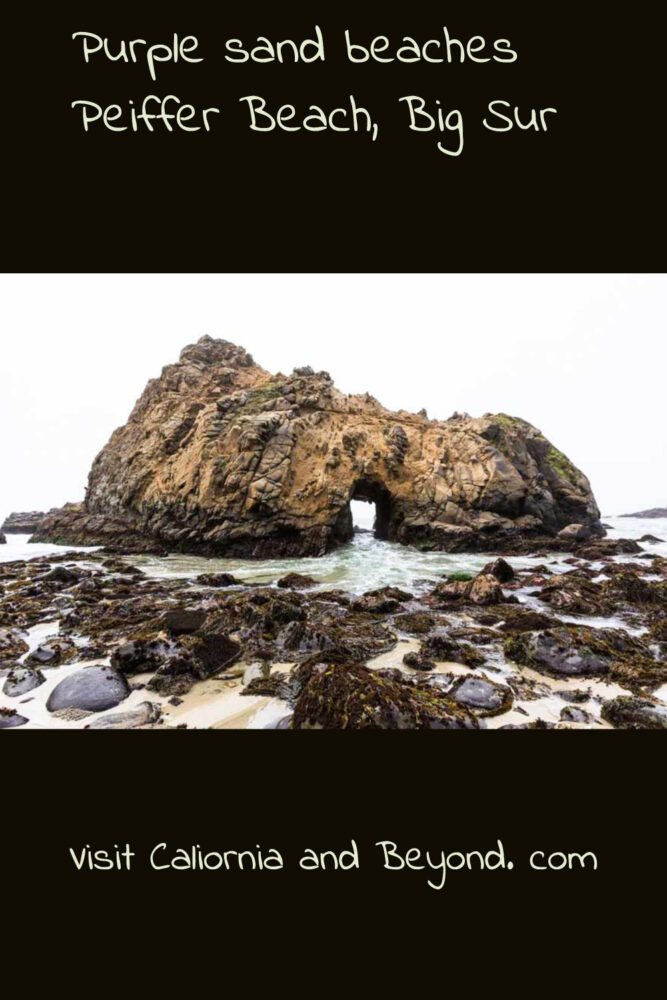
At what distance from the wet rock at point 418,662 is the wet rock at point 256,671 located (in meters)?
2.57

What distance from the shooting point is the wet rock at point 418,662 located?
6.51 metres

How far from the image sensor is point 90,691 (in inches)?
214

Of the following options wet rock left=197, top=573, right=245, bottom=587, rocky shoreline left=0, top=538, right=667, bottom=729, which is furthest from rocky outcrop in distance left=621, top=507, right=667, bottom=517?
wet rock left=197, top=573, right=245, bottom=587

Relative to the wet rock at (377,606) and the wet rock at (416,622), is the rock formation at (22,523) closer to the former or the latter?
the wet rock at (377,606)

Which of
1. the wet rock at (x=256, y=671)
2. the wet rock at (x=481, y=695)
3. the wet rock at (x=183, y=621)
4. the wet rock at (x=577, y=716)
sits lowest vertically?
the wet rock at (x=577, y=716)

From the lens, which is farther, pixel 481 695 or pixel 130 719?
pixel 481 695

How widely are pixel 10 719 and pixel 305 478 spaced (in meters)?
21.9

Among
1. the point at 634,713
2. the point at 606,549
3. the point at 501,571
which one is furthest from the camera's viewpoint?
the point at 606,549

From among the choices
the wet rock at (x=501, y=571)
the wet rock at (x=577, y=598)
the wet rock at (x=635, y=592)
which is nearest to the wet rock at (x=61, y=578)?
the wet rock at (x=501, y=571)

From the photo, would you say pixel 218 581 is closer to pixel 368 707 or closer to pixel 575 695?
pixel 368 707

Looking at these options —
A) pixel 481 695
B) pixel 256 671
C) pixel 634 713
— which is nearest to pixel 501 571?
pixel 634 713

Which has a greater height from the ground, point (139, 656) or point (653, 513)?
point (139, 656)

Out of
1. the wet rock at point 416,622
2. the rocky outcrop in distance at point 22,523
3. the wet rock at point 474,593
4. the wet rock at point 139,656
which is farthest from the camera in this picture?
the rocky outcrop in distance at point 22,523

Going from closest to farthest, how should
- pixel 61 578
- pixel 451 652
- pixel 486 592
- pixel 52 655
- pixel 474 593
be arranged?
pixel 451 652 → pixel 52 655 → pixel 486 592 → pixel 474 593 → pixel 61 578
